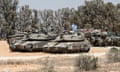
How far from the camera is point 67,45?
2267 centimetres

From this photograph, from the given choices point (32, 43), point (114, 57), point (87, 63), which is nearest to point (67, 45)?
point (32, 43)

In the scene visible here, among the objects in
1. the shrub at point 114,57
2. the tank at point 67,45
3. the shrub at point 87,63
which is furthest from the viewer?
the tank at point 67,45

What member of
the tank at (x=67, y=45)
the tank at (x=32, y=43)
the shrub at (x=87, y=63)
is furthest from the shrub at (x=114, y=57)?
the tank at (x=32, y=43)

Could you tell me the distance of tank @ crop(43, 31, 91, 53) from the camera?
22.7m

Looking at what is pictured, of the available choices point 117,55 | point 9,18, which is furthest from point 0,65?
point 9,18

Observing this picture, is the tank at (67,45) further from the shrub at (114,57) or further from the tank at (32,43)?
the shrub at (114,57)

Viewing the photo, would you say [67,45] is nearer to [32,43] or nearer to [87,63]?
[32,43]

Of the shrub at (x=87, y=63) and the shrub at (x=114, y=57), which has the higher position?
the shrub at (x=87, y=63)

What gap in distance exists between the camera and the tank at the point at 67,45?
2270 centimetres

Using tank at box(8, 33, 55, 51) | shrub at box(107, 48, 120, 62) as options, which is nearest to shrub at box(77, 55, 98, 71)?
shrub at box(107, 48, 120, 62)

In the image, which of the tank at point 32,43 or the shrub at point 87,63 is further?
the tank at point 32,43

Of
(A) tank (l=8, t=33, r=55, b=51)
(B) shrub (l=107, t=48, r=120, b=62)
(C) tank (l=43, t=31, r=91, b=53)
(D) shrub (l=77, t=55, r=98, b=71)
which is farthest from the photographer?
(A) tank (l=8, t=33, r=55, b=51)

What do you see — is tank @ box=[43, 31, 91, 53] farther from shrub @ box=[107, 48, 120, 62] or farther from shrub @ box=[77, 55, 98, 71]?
shrub @ box=[77, 55, 98, 71]

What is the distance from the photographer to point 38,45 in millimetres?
24141
